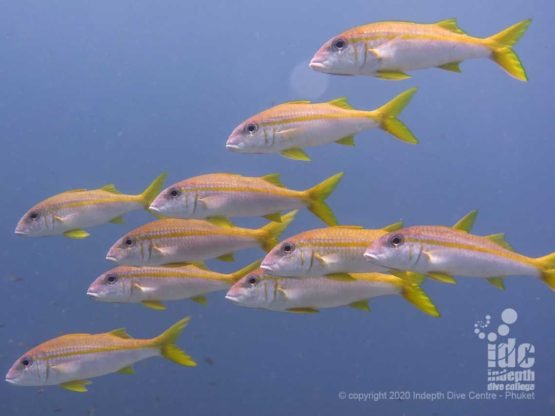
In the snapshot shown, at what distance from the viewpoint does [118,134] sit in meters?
9.66

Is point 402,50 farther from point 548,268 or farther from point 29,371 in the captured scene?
point 29,371

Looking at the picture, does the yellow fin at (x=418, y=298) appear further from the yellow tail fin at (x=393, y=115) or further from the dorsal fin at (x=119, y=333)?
the dorsal fin at (x=119, y=333)

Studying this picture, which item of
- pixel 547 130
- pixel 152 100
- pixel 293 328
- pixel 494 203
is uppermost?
pixel 152 100

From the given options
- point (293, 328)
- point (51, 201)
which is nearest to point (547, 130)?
point (293, 328)

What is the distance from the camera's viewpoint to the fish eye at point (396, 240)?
3465 millimetres

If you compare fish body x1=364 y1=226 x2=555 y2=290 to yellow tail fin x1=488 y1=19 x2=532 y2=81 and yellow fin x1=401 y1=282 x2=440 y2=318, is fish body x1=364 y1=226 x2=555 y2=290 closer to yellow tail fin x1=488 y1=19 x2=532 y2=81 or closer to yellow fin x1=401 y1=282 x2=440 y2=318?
yellow fin x1=401 y1=282 x2=440 y2=318

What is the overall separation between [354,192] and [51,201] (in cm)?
592

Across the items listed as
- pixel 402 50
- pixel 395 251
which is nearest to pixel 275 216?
pixel 395 251

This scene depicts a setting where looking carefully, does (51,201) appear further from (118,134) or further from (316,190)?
(118,134)

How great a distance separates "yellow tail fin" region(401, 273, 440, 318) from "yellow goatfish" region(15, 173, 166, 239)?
1.99 meters

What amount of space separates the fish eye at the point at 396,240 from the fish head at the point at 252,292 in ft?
3.14

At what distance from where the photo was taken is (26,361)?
4688 millimetres

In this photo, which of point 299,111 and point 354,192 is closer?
point 299,111

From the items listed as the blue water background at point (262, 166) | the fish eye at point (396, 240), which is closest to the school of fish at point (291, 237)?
the fish eye at point (396, 240)
